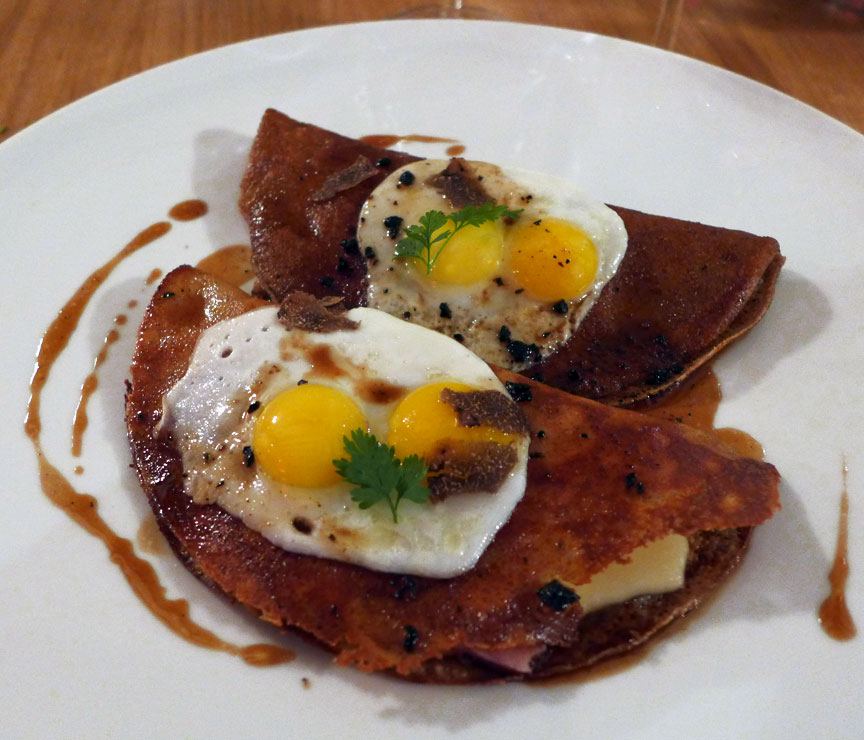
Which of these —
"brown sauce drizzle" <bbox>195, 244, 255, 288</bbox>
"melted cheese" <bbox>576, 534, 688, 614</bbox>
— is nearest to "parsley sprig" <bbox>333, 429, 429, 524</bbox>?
"melted cheese" <bbox>576, 534, 688, 614</bbox>

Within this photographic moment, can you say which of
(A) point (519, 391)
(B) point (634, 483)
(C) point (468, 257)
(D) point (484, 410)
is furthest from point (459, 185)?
(B) point (634, 483)

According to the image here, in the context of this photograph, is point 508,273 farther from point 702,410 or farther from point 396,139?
point 396,139

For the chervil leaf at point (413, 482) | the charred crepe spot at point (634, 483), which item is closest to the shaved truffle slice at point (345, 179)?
the chervil leaf at point (413, 482)

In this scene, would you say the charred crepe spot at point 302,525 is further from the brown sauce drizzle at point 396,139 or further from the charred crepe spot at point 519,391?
the brown sauce drizzle at point 396,139

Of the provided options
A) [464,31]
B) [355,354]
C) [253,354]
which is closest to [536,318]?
[355,354]

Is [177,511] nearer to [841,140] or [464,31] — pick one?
[464,31]

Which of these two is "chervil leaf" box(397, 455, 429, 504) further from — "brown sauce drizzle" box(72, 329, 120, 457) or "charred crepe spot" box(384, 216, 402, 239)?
"brown sauce drizzle" box(72, 329, 120, 457)
